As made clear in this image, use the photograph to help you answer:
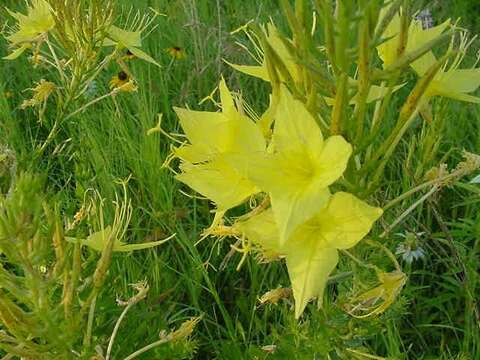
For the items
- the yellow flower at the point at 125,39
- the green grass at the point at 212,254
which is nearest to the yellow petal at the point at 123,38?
the yellow flower at the point at 125,39

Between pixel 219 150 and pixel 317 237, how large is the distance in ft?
0.69

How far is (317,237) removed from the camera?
1.05m

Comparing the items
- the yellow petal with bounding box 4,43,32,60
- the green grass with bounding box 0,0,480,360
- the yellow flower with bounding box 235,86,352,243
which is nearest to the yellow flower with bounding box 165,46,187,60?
the green grass with bounding box 0,0,480,360

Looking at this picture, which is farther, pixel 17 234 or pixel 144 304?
pixel 144 304

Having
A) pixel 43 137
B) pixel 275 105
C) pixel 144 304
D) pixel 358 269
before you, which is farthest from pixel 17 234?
pixel 43 137

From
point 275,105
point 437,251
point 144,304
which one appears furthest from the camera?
point 437,251

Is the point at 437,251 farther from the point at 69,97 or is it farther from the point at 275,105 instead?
the point at 275,105

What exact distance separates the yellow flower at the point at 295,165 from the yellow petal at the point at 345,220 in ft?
0.12

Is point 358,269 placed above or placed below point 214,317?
above

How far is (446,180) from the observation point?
3.97 ft

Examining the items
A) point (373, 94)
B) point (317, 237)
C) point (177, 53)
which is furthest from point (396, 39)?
point (177, 53)

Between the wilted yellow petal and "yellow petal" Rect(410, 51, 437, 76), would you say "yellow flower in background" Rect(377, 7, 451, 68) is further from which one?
the wilted yellow petal

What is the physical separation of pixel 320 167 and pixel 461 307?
4.14 feet

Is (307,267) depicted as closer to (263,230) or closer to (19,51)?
(263,230)
